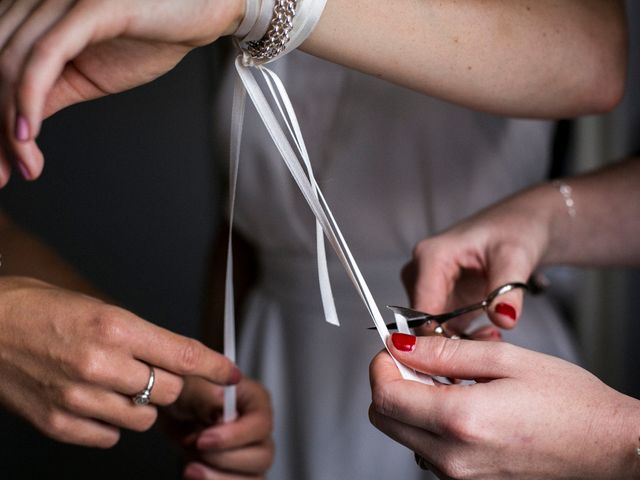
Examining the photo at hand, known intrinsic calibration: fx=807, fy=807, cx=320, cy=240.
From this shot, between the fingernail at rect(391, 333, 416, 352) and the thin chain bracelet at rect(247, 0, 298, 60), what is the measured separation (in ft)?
0.66

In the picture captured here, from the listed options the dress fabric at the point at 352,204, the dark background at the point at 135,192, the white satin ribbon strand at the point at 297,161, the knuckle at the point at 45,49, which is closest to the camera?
the knuckle at the point at 45,49

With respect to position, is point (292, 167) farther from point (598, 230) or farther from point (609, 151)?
point (609, 151)

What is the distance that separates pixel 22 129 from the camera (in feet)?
1.44

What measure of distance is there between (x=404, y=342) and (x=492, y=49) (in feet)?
0.79

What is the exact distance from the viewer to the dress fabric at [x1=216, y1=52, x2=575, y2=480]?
861 mm

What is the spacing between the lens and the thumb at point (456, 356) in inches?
18.9

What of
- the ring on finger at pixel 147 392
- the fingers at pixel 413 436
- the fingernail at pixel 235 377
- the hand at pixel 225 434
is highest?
the ring on finger at pixel 147 392

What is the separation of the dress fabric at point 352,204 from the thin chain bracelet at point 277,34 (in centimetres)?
30

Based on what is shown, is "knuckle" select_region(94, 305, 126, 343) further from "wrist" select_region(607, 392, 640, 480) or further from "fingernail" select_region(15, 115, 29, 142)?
"wrist" select_region(607, 392, 640, 480)

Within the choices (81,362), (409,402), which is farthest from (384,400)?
(81,362)

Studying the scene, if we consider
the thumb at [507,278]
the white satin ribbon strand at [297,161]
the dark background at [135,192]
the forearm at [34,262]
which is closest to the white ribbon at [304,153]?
the white satin ribbon strand at [297,161]

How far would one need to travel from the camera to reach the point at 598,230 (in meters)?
0.76

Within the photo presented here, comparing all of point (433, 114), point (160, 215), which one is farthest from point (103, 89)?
point (160, 215)

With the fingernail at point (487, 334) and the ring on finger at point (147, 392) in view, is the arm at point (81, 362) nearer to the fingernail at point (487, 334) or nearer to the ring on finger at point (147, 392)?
the ring on finger at point (147, 392)
